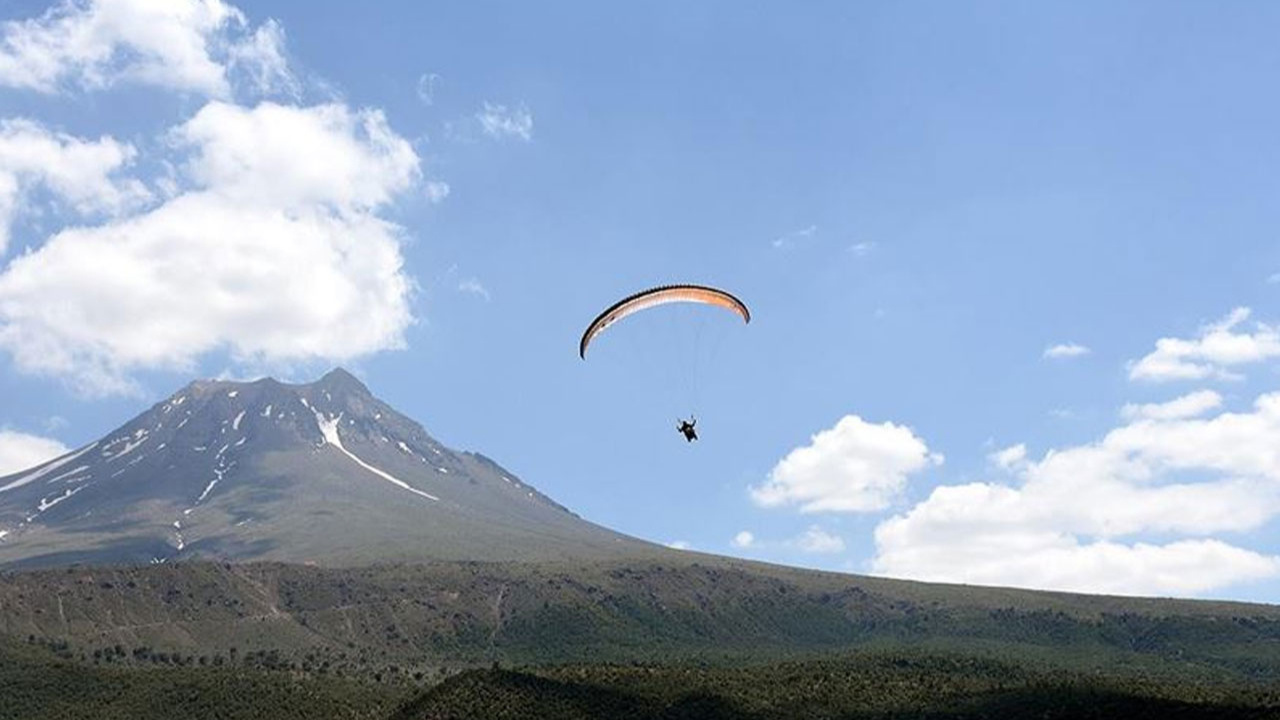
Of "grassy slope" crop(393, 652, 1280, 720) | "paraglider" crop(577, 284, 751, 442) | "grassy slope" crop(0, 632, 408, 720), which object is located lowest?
"grassy slope" crop(0, 632, 408, 720)

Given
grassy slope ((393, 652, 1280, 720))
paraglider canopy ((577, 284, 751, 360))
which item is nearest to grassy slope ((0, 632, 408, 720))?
grassy slope ((393, 652, 1280, 720))

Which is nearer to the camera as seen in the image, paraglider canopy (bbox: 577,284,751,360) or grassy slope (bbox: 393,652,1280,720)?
paraglider canopy (bbox: 577,284,751,360)

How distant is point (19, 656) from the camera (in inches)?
6964

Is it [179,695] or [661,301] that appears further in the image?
[179,695]

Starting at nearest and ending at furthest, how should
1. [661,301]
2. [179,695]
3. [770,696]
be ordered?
[661,301] < [770,696] < [179,695]

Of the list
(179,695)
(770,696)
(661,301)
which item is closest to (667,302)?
(661,301)

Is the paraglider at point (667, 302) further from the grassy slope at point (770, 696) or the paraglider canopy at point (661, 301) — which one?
the grassy slope at point (770, 696)

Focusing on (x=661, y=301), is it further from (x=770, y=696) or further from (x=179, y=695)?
(x=179, y=695)

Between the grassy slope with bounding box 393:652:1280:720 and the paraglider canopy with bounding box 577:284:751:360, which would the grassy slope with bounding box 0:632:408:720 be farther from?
the paraglider canopy with bounding box 577:284:751:360

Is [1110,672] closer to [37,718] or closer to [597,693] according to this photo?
[597,693]

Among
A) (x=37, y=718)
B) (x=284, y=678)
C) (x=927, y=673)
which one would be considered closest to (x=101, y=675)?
(x=37, y=718)

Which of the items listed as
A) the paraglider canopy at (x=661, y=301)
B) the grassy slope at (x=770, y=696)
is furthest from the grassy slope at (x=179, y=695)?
the paraglider canopy at (x=661, y=301)

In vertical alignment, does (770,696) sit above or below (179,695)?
above

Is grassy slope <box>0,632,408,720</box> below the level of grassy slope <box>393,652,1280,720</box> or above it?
below
